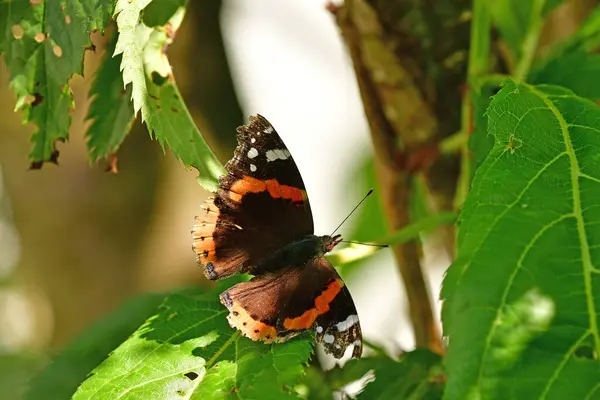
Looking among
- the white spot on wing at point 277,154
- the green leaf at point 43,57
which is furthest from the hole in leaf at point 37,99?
the white spot on wing at point 277,154

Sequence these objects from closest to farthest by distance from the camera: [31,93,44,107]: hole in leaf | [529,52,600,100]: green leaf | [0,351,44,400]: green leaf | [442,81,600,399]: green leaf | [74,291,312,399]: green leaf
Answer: [442,81,600,399]: green leaf < [74,291,312,399]: green leaf < [31,93,44,107]: hole in leaf < [529,52,600,100]: green leaf < [0,351,44,400]: green leaf

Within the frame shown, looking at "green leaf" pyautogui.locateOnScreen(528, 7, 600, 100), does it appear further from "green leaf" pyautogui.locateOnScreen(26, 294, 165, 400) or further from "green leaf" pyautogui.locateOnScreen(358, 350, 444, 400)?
"green leaf" pyautogui.locateOnScreen(26, 294, 165, 400)

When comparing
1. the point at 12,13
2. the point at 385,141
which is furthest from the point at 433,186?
the point at 12,13

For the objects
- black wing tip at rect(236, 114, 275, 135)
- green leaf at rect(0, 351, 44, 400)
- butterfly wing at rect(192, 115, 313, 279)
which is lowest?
green leaf at rect(0, 351, 44, 400)

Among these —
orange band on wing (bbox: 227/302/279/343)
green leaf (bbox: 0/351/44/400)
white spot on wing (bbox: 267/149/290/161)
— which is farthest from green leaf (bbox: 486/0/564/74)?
green leaf (bbox: 0/351/44/400)

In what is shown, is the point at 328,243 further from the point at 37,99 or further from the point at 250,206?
the point at 37,99

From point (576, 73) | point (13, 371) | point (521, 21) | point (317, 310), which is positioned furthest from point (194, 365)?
point (13, 371)

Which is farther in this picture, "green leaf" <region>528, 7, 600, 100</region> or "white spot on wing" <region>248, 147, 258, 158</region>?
"green leaf" <region>528, 7, 600, 100</region>

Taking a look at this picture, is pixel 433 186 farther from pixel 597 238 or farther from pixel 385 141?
pixel 597 238
